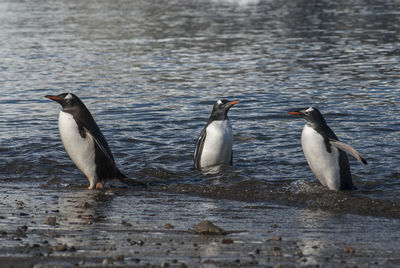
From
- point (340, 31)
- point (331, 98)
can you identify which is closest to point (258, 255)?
point (331, 98)

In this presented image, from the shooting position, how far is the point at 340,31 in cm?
2988

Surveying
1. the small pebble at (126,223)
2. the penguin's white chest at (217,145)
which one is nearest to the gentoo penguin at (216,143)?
the penguin's white chest at (217,145)

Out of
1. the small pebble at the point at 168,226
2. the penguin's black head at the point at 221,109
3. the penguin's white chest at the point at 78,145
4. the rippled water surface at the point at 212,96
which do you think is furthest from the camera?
the penguin's black head at the point at 221,109

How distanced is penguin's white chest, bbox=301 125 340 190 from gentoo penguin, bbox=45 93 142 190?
205 centimetres

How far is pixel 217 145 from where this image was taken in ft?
31.8

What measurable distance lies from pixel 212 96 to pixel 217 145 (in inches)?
243

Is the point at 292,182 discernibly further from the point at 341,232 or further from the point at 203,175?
the point at 341,232

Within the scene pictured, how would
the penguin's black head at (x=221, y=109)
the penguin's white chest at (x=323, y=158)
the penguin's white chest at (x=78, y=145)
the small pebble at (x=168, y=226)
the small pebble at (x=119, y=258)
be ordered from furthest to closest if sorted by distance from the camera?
the penguin's black head at (x=221, y=109)
the penguin's white chest at (x=78, y=145)
the penguin's white chest at (x=323, y=158)
the small pebble at (x=168, y=226)
the small pebble at (x=119, y=258)

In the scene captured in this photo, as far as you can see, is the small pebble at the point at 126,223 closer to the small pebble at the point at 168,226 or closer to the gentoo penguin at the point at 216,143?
the small pebble at the point at 168,226

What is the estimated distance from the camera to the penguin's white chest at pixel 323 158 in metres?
8.30

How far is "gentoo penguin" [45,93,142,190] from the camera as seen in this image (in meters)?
8.54

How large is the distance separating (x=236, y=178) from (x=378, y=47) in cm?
1638

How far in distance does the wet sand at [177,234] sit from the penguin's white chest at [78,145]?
0.62 m

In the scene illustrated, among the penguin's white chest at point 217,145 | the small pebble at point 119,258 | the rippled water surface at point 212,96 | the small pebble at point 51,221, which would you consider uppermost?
the small pebble at point 119,258
